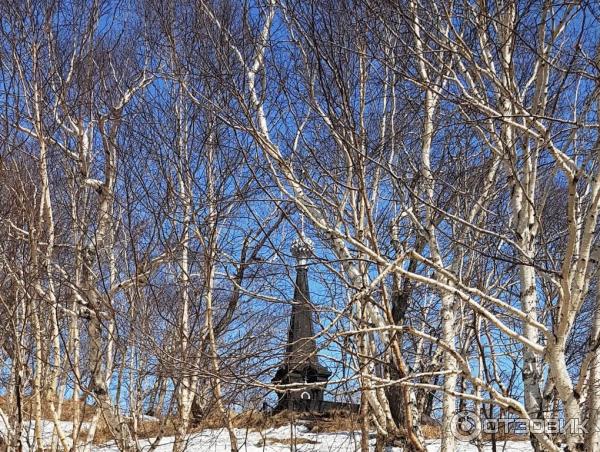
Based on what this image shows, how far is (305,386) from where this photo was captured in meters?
2.82

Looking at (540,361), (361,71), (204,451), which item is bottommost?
(204,451)

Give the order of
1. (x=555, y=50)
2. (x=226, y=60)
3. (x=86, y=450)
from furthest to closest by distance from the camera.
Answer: (x=86, y=450) → (x=555, y=50) → (x=226, y=60)

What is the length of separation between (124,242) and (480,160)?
3.57 meters

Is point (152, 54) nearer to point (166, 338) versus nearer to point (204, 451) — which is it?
point (166, 338)

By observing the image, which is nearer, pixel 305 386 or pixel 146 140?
pixel 305 386

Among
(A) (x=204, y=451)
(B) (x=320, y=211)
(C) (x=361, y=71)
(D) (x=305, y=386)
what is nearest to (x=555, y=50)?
(C) (x=361, y=71)

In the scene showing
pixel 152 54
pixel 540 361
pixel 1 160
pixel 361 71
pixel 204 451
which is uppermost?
pixel 152 54

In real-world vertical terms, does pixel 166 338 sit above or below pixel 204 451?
above

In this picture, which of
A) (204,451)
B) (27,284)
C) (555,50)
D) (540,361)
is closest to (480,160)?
(555,50)

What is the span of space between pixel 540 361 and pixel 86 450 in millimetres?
3596

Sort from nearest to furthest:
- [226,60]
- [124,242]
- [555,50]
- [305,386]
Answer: [305,386]
[226,60]
[555,50]
[124,242]

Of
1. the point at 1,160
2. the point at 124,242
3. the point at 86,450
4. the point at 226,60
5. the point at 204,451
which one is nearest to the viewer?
the point at 226,60

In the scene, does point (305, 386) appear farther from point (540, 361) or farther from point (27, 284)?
point (27, 284)

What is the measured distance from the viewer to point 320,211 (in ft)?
13.4
